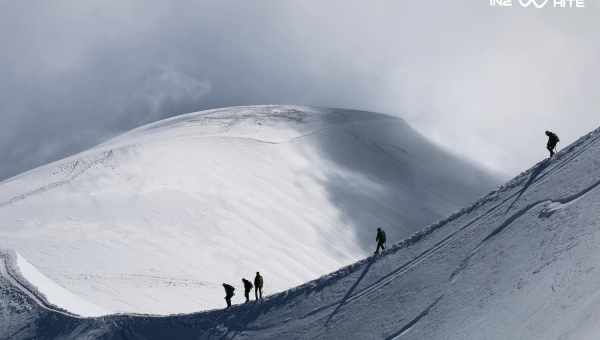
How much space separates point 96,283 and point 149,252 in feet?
26.7

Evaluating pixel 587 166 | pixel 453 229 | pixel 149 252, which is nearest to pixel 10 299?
pixel 149 252

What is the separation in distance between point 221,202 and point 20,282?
91.5 feet

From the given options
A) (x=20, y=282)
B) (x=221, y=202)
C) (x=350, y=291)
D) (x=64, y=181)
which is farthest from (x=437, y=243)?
(x=64, y=181)

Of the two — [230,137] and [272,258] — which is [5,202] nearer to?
[272,258]

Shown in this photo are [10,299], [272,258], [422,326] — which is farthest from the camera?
[272,258]

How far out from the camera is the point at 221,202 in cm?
7794

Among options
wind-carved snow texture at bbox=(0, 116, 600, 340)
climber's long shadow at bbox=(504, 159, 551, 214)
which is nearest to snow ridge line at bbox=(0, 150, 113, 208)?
wind-carved snow texture at bbox=(0, 116, 600, 340)

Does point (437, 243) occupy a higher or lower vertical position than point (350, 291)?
higher

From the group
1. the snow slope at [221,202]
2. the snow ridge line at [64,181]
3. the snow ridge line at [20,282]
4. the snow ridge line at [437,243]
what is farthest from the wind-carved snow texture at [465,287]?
the snow ridge line at [64,181]

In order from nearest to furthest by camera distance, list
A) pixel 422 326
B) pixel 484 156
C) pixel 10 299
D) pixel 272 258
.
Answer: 1. pixel 422 326
2. pixel 10 299
3. pixel 272 258
4. pixel 484 156

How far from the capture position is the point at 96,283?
54781 mm

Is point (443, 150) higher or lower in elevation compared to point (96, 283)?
higher

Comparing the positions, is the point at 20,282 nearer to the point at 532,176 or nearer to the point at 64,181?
the point at 532,176

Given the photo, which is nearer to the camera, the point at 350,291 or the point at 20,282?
the point at 350,291
